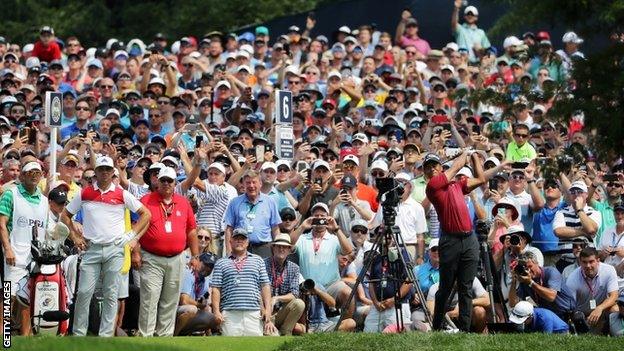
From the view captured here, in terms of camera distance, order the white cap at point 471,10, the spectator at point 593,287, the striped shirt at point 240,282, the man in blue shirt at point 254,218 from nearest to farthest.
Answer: the striped shirt at point 240,282 → the spectator at point 593,287 → the man in blue shirt at point 254,218 → the white cap at point 471,10

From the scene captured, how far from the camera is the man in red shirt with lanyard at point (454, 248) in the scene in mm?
20453

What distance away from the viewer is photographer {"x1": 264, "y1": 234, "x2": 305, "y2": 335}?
22.4 m

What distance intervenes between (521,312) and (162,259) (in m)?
4.50

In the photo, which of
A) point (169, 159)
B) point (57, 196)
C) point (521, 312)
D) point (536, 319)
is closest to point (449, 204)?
point (521, 312)

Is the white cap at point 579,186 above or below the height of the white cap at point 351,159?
below

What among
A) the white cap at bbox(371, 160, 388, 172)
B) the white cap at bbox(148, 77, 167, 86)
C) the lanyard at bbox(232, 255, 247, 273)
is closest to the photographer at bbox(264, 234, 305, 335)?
the lanyard at bbox(232, 255, 247, 273)

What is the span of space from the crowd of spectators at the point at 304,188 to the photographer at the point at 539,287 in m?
0.03

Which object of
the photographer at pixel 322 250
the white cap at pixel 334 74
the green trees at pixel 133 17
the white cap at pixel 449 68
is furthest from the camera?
the green trees at pixel 133 17

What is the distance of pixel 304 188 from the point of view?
25234 millimetres

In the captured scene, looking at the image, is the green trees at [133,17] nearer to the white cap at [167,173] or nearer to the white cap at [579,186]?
the white cap at [579,186]

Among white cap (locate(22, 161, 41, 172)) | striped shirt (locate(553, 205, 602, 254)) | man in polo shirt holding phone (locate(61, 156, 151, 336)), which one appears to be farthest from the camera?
striped shirt (locate(553, 205, 602, 254))

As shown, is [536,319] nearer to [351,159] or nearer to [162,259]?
[162,259]

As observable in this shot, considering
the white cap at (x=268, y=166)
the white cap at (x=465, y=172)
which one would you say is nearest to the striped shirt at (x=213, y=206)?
the white cap at (x=268, y=166)

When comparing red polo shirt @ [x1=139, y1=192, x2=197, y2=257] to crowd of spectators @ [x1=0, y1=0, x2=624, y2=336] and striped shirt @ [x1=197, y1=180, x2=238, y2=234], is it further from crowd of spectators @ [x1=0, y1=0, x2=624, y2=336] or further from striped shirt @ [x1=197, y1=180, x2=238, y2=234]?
striped shirt @ [x1=197, y1=180, x2=238, y2=234]
